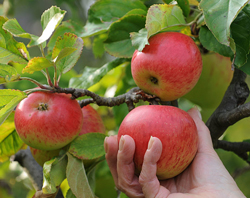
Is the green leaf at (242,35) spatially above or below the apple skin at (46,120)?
above

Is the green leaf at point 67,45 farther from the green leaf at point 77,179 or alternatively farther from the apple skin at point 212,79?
the apple skin at point 212,79

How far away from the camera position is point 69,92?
29.7 inches

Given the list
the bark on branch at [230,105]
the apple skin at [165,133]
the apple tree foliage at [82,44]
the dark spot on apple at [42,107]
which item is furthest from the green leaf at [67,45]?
the bark on branch at [230,105]

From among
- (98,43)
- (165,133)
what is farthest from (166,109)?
(98,43)

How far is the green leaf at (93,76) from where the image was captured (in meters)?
0.91

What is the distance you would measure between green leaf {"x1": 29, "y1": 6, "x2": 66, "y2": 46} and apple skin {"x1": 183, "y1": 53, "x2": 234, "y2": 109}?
2.02ft

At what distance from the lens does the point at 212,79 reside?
1080 millimetres

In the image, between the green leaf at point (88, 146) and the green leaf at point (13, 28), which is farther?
the green leaf at point (88, 146)

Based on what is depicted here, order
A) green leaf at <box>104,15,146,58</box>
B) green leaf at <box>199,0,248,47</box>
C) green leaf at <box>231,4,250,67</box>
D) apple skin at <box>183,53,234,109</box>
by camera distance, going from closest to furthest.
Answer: green leaf at <box>199,0,248,47</box> < green leaf at <box>231,4,250,67</box> < green leaf at <box>104,15,146,58</box> < apple skin at <box>183,53,234,109</box>

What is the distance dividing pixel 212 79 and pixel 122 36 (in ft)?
1.42

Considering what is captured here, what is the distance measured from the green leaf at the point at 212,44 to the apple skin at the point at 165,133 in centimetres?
21

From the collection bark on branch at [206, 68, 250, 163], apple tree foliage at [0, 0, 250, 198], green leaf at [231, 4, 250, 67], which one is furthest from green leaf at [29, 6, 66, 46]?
bark on branch at [206, 68, 250, 163]

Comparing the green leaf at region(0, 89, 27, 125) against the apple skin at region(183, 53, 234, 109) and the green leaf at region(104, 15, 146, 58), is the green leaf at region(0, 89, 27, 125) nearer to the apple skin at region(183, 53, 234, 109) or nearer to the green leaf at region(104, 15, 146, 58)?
the green leaf at region(104, 15, 146, 58)

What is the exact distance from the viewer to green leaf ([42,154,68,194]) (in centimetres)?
69
